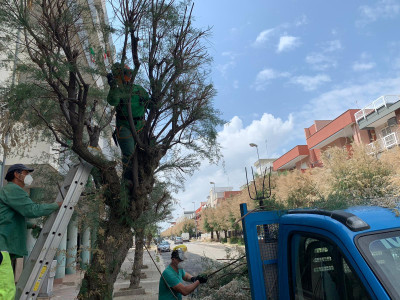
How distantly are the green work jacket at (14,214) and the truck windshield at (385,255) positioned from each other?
273 cm

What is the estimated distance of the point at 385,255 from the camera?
6.09 ft

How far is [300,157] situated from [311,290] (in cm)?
4248

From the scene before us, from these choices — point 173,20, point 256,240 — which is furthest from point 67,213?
point 173,20

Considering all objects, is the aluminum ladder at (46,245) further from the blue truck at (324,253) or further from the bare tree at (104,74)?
the blue truck at (324,253)

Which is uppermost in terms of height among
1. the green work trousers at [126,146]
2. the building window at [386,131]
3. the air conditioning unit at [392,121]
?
the air conditioning unit at [392,121]

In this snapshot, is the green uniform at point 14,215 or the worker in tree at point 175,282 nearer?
the green uniform at point 14,215

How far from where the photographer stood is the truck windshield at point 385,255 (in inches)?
67.6

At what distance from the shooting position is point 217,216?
181 feet

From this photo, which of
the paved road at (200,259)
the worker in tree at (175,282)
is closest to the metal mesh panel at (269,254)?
the worker in tree at (175,282)

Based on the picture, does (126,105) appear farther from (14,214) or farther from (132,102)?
(14,214)

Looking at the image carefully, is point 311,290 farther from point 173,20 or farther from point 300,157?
point 300,157

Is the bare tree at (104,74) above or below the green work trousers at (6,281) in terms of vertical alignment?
above

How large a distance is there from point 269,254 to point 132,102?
291 centimetres

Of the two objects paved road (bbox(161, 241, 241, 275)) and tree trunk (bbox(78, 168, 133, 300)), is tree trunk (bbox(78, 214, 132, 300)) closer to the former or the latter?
tree trunk (bbox(78, 168, 133, 300))
